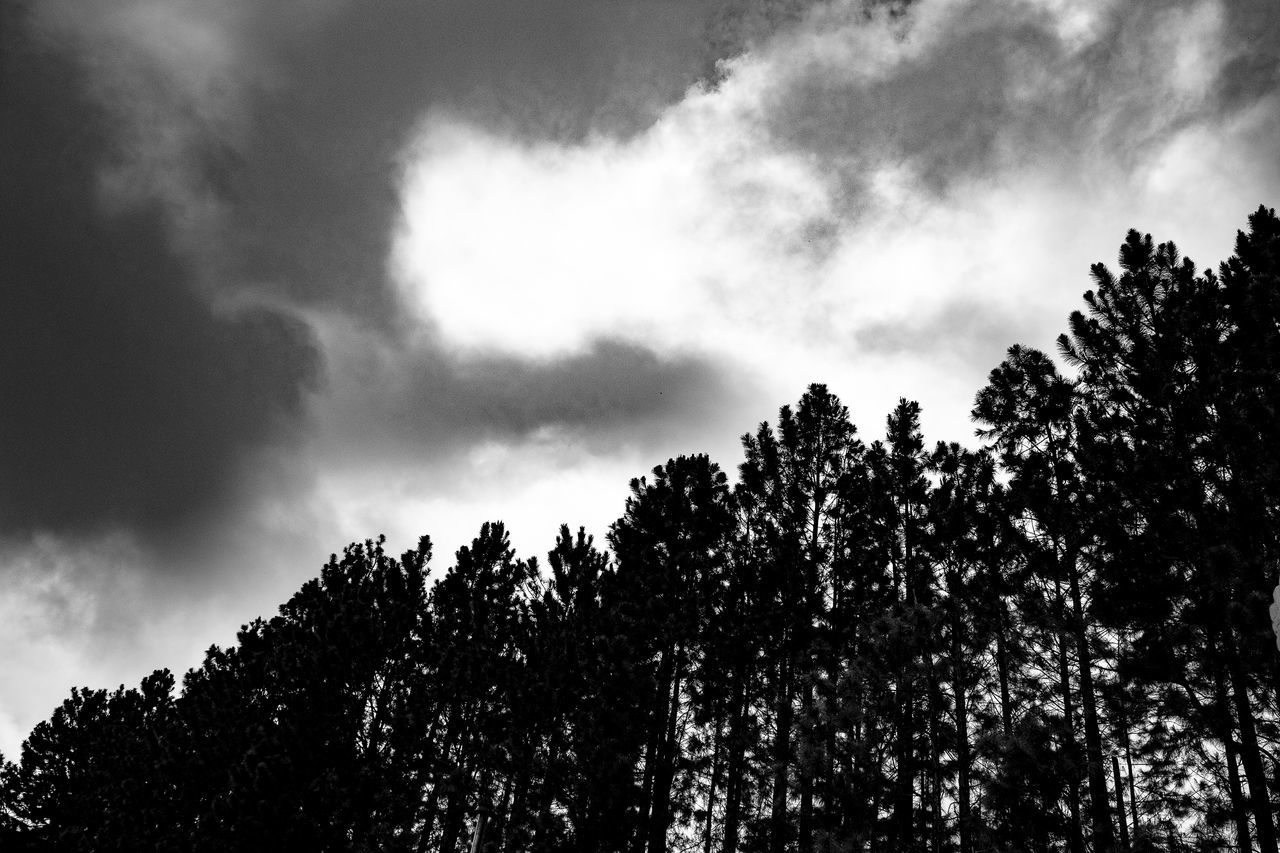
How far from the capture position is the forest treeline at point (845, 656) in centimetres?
1212

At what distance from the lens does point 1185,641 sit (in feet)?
38.8

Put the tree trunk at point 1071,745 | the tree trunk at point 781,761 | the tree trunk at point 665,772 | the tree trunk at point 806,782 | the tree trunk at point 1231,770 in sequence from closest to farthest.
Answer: the tree trunk at point 1231,770, the tree trunk at point 1071,745, the tree trunk at point 806,782, the tree trunk at point 781,761, the tree trunk at point 665,772

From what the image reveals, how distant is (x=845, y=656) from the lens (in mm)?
18078

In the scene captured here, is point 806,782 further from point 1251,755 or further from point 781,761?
point 1251,755

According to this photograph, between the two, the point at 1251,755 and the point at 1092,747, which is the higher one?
the point at 1092,747

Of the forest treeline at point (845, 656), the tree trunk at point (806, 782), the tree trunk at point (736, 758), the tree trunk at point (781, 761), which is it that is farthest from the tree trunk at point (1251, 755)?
the tree trunk at point (736, 758)

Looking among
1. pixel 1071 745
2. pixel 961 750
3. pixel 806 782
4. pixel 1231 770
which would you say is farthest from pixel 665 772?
pixel 1231 770

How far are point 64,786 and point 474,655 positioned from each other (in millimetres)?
31406

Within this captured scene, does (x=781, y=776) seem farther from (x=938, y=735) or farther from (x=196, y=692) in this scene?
(x=196, y=692)

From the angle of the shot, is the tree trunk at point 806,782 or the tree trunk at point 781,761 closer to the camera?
the tree trunk at point 806,782

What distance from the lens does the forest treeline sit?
12117 millimetres

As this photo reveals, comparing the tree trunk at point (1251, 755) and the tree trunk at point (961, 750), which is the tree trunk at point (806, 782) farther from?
the tree trunk at point (1251, 755)

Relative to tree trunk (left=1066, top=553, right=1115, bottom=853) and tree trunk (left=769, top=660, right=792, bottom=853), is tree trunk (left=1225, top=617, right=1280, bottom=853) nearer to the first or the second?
tree trunk (left=1066, top=553, right=1115, bottom=853)

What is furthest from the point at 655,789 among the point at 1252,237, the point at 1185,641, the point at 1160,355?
the point at 1252,237
